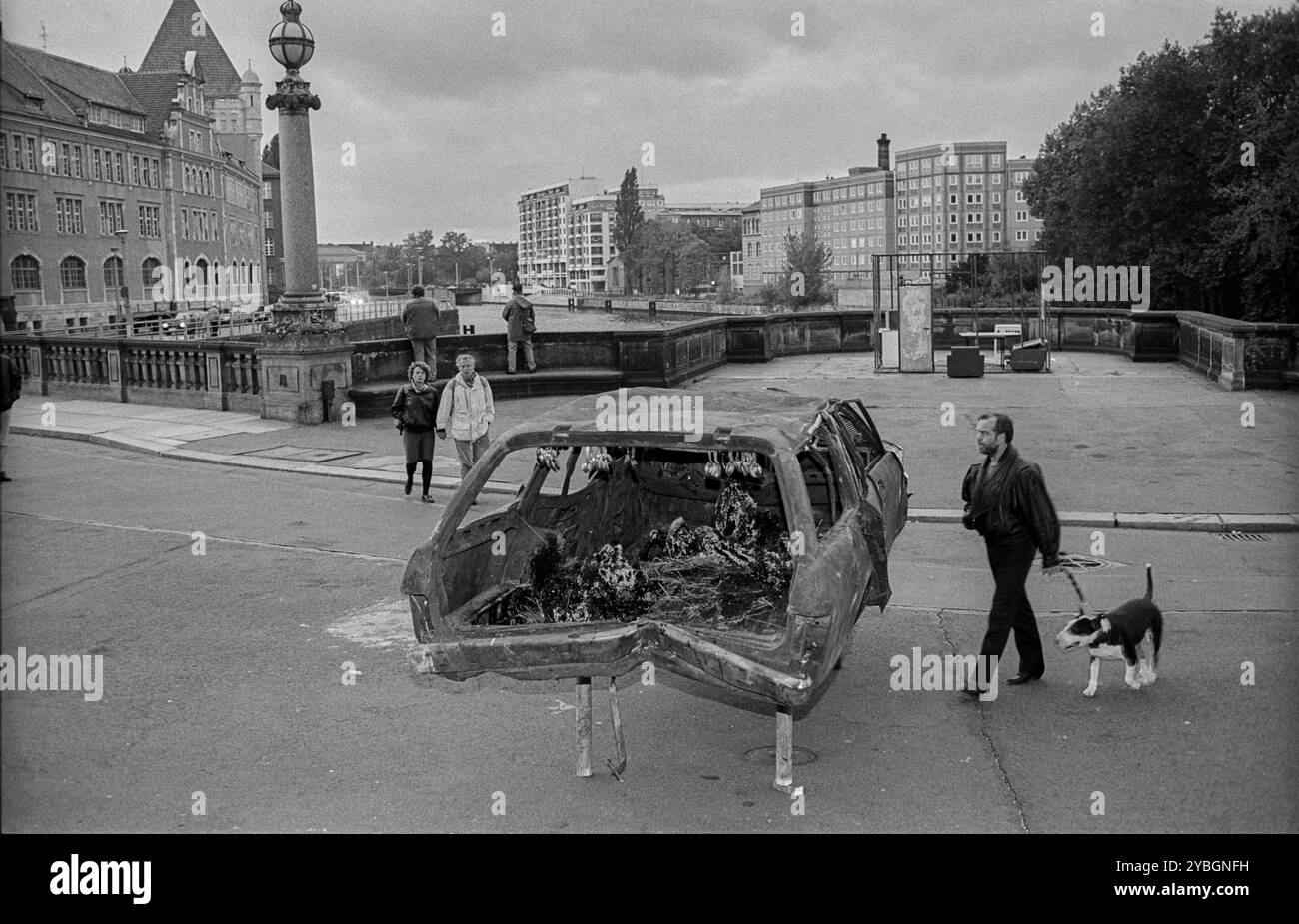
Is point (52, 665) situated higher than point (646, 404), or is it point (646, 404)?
point (646, 404)

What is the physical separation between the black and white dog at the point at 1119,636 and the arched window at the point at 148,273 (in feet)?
303

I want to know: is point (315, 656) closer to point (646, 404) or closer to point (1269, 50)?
point (646, 404)

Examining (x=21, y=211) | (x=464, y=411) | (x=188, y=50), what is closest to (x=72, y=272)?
(x=21, y=211)

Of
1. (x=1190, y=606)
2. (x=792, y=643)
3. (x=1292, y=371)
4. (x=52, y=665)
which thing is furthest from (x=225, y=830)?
(x=1292, y=371)

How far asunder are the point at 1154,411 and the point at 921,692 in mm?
13666

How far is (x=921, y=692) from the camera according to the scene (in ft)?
25.4

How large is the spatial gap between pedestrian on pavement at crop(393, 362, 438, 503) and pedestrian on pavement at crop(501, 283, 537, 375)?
28.4 feet

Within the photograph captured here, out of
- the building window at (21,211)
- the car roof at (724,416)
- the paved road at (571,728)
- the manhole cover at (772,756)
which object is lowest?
the manhole cover at (772,756)

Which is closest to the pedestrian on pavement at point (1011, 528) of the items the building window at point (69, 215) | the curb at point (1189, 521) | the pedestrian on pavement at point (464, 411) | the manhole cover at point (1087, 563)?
the manhole cover at point (1087, 563)

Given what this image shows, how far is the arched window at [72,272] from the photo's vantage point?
80875 mm

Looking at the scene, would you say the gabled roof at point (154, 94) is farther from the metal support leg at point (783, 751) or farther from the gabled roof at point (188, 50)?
the metal support leg at point (783, 751)

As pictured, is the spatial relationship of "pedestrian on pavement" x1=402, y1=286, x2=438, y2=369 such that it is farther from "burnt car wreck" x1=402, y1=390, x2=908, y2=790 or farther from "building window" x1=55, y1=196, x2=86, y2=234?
"building window" x1=55, y1=196, x2=86, y2=234

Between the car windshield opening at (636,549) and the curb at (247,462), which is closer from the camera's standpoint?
the car windshield opening at (636,549)

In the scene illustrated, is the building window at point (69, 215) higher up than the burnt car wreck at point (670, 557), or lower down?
higher up
